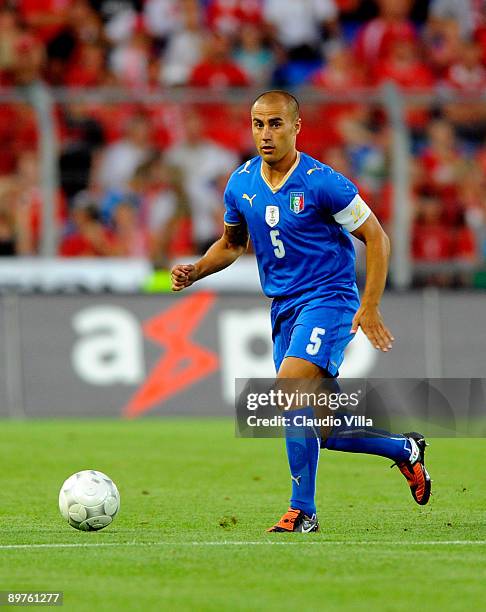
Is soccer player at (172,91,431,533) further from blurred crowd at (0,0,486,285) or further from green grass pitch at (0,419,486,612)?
blurred crowd at (0,0,486,285)

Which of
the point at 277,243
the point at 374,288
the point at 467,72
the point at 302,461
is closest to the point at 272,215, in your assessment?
the point at 277,243

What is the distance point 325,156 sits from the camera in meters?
15.9

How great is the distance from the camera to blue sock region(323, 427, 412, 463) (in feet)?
25.1

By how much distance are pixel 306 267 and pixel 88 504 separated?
1701mm

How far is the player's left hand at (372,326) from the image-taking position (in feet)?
23.4

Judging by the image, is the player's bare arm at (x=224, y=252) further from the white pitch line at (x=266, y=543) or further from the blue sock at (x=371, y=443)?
the white pitch line at (x=266, y=543)

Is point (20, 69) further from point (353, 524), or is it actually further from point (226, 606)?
point (226, 606)

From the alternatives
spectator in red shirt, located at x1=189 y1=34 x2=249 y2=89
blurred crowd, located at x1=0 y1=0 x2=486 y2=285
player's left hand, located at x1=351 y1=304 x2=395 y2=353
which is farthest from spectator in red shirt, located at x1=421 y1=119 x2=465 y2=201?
player's left hand, located at x1=351 y1=304 x2=395 y2=353

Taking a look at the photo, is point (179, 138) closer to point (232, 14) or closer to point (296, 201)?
point (232, 14)

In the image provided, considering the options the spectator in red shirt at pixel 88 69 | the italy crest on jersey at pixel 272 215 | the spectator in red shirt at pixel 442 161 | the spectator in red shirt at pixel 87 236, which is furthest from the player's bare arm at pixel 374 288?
the spectator in red shirt at pixel 88 69

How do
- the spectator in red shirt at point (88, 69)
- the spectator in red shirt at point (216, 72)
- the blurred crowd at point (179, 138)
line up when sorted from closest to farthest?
the blurred crowd at point (179, 138) → the spectator in red shirt at point (216, 72) → the spectator in red shirt at point (88, 69)

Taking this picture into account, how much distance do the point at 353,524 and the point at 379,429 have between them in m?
0.56

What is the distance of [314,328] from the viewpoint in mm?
7434

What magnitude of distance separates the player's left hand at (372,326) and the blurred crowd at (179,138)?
8.39 m
